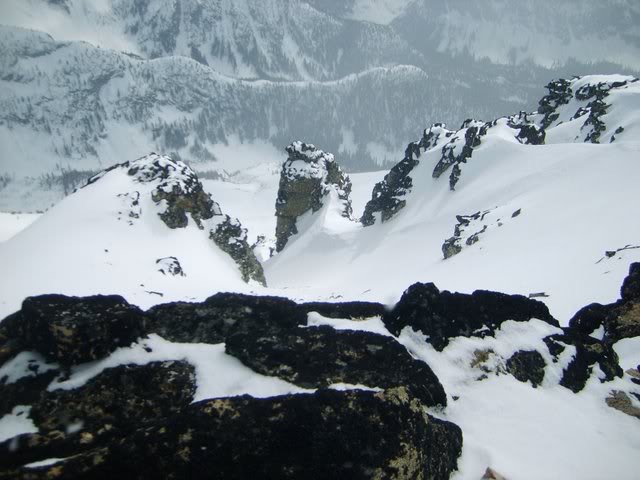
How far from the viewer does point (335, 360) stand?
24.9ft

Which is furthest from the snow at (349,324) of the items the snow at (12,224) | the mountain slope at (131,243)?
the snow at (12,224)

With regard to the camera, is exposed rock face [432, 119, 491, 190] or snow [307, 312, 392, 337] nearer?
snow [307, 312, 392, 337]

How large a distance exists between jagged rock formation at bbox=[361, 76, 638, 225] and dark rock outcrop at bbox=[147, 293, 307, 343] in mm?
45745

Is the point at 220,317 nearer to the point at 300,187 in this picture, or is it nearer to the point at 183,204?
the point at 183,204

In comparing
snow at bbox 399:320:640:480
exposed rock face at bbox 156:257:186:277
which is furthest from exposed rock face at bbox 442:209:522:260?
snow at bbox 399:320:640:480

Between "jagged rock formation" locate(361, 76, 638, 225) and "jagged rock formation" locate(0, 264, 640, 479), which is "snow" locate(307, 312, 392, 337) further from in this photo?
"jagged rock formation" locate(361, 76, 638, 225)

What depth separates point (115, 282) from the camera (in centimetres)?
2422

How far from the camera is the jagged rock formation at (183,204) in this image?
3419cm

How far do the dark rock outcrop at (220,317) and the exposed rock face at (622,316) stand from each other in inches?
312

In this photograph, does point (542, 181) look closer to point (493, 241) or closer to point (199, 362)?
point (493, 241)

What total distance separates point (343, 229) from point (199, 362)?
52.4 metres

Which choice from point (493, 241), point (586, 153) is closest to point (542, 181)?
point (586, 153)

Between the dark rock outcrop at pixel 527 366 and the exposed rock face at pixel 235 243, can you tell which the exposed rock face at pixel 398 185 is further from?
the dark rock outcrop at pixel 527 366

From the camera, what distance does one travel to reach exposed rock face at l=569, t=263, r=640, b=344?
1083 centimetres
